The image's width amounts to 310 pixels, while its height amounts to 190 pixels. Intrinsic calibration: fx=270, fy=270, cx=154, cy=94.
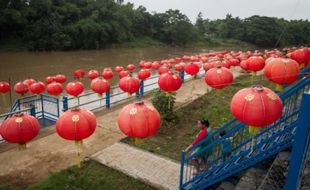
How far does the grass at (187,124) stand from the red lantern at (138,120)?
3.20 metres

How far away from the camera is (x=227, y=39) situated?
77.7 m

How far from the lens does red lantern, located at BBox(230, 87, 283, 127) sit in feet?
14.9

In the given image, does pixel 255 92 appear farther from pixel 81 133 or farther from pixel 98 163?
pixel 98 163

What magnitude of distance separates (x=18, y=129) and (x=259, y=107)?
4424mm

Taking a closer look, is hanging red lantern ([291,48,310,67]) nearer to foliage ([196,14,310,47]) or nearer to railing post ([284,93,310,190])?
railing post ([284,93,310,190])

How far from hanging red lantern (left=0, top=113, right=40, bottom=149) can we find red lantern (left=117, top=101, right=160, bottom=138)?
1863 mm

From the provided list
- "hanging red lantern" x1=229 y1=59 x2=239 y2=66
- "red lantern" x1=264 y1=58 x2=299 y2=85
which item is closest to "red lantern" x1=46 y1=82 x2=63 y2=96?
"red lantern" x1=264 y1=58 x2=299 y2=85

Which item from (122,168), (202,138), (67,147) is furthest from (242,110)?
(67,147)

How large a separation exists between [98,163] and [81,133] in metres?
2.37

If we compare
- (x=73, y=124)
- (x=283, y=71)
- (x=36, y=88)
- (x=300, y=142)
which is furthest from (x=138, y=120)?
(x=36, y=88)

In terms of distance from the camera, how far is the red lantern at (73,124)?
17.4 ft

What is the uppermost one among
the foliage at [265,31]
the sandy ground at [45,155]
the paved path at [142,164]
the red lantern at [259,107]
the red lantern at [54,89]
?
the foliage at [265,31]

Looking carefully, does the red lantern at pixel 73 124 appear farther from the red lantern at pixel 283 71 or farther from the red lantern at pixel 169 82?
the red lantern at pixel 283 71

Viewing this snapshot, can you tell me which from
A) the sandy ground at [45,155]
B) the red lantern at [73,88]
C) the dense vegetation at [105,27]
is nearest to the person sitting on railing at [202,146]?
the sandy ground at [45,155]
